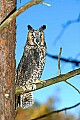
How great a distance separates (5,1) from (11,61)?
0.30m

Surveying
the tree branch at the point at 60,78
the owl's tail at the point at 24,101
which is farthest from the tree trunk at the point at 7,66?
the owl's tail at the point at 24,101

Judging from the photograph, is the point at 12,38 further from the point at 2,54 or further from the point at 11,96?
the point at 11,96

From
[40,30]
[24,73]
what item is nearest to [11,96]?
[24,73]

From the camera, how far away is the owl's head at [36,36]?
3338 millimetres

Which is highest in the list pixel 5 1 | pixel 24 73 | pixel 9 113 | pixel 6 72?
pixel 5 1

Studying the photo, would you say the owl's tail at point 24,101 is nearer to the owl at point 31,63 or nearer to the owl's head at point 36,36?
the owl at point 31,63

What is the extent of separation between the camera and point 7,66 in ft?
6.70

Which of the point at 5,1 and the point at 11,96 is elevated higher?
the point at 5,1

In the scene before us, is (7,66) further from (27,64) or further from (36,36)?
(36,36)

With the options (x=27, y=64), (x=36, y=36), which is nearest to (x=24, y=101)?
(x=27, y=64)

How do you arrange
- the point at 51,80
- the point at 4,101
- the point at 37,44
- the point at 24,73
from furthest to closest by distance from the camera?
1. the point at 37,44
2. the point at 24,73
3. the point at 51,80
4. the point at 4,101

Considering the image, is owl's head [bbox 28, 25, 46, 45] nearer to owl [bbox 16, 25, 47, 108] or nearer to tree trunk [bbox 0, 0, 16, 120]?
owl [bbox 16, 25, 47, 108]

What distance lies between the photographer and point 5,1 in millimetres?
2066

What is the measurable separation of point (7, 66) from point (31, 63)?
47.7 inches
